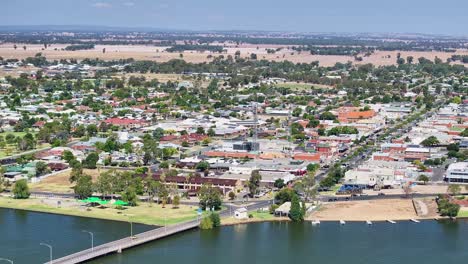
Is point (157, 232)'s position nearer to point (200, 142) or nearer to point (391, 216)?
point (391, 216)

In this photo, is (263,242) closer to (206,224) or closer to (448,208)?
(206,224)

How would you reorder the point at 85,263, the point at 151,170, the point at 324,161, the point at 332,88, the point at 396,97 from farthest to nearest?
the point at 332,88 → the point at 396,97 → the point at 324,161 → the point at 151,170 → the point at 85,263

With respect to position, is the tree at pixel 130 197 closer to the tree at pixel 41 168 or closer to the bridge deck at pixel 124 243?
the bridge deck at pixel 124 243

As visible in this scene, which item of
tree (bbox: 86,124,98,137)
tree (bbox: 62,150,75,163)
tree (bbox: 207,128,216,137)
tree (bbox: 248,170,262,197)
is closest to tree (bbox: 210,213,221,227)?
tree (bbox: 248,170,262,197)

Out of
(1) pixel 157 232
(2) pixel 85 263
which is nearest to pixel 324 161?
(1) pixel 157 232

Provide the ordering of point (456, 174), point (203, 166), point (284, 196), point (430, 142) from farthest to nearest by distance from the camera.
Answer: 1. point (430, 142)
2. point (203, 166)
3. point (456, 174)
4. point (284, 196)

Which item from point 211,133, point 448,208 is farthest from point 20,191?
point 211,133
